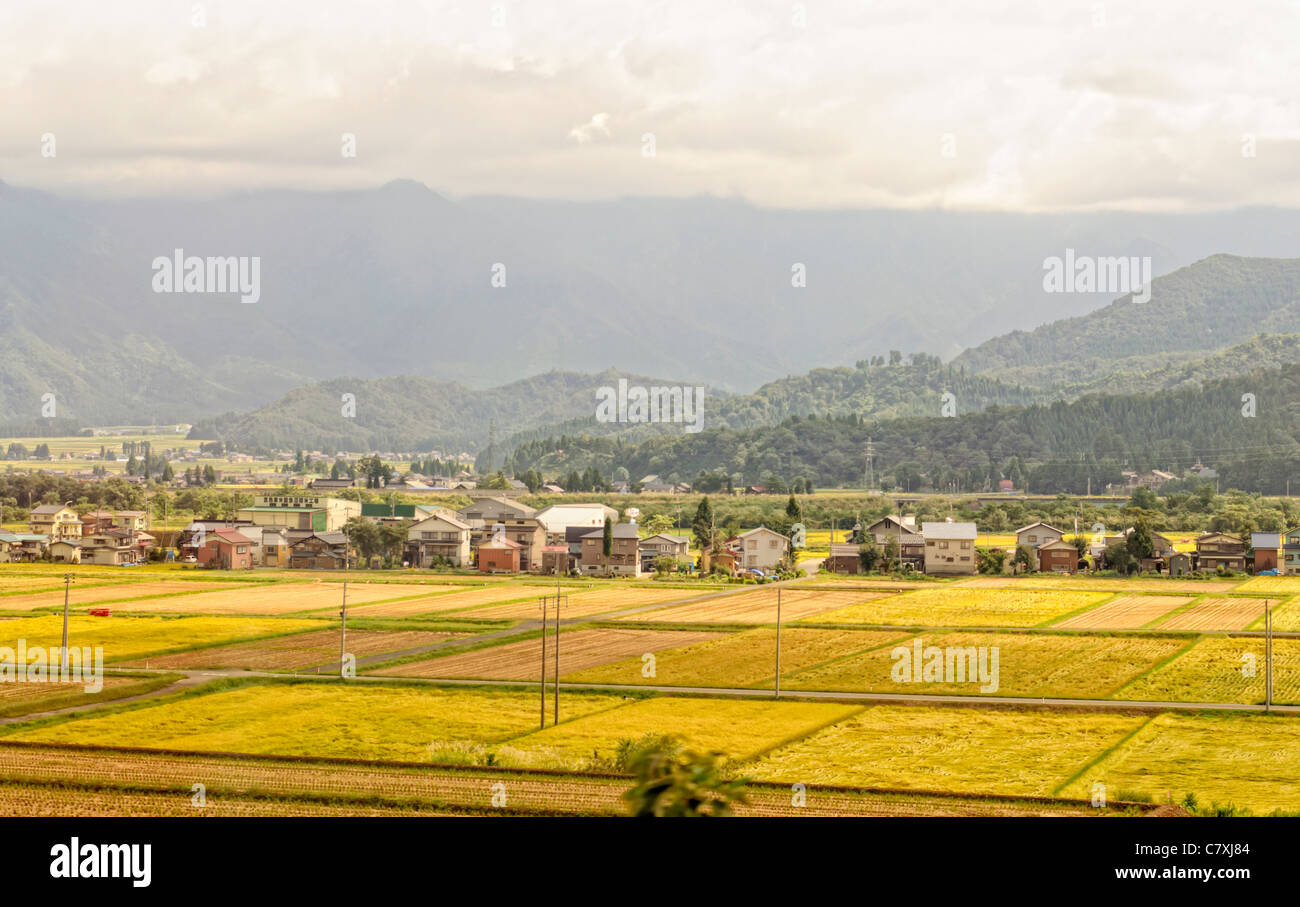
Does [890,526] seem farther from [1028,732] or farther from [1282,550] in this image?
[1028,732]

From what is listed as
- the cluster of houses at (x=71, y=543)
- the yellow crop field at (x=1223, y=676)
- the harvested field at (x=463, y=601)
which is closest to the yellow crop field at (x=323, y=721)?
the yellow crop field at (x=1223, y=676)

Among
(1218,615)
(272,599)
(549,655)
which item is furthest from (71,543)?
(1218,615)

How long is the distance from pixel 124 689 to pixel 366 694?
6.27 metres

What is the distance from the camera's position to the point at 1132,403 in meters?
193

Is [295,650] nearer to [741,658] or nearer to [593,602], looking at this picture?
[741,658]

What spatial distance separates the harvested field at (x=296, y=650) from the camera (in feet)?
128

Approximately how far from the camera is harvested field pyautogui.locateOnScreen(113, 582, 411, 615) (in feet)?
180

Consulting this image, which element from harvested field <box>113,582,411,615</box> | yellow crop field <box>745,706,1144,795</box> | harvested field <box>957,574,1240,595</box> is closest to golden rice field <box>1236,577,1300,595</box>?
harvested field <box>957,574,1240,595</box>

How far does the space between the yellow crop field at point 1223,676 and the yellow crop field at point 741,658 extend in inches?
366

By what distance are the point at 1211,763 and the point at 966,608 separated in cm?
3039

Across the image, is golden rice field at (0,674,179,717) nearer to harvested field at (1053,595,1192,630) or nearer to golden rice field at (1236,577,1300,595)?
harvested field at (1053,595,1192,630)

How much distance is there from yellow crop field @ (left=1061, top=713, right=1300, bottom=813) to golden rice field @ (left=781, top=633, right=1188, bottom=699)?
4623mm

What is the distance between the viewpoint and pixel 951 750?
2642 centimetres
